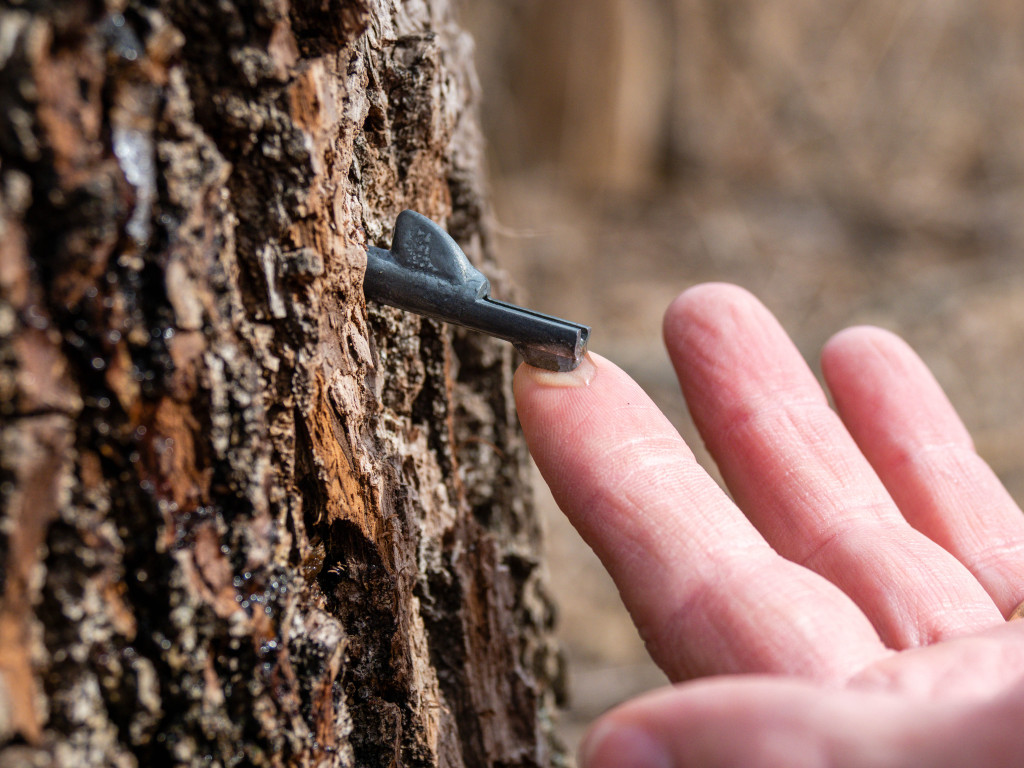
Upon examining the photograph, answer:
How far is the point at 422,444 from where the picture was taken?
3.96ft

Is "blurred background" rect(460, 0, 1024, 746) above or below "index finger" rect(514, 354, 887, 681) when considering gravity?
above

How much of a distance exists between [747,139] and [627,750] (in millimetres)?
5032

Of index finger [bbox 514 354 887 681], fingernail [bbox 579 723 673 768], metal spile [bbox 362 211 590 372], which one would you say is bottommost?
fingernail [bbox 579 723 673 768]

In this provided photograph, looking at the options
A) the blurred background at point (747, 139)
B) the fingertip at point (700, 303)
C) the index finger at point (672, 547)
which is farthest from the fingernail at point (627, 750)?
the blurred background at point (747, 139)

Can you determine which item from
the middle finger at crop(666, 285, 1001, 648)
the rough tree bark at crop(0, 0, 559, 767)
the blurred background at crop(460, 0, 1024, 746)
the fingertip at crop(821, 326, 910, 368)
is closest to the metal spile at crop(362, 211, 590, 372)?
the rough tree bark at crop(0, 0, 559, 767)

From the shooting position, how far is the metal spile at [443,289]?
0.99 meters

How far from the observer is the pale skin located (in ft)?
2.30

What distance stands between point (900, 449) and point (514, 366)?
0.72 metres

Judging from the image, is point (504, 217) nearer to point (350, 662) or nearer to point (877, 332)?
point (877, 332)

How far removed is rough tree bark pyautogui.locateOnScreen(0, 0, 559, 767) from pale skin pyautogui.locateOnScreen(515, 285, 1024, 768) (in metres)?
0.30

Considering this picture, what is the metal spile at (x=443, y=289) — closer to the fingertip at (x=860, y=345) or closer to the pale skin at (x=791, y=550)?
the pale skin at (x=791, y=550)

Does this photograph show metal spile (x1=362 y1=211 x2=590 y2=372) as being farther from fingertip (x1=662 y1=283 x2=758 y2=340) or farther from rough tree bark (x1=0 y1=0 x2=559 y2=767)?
fingertip (x1=662 y1=283 x2=758 y2=340)

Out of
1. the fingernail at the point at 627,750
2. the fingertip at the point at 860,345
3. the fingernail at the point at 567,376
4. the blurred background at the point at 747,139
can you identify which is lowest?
the fingernail at the point at 627,750

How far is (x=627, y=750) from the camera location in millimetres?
741
